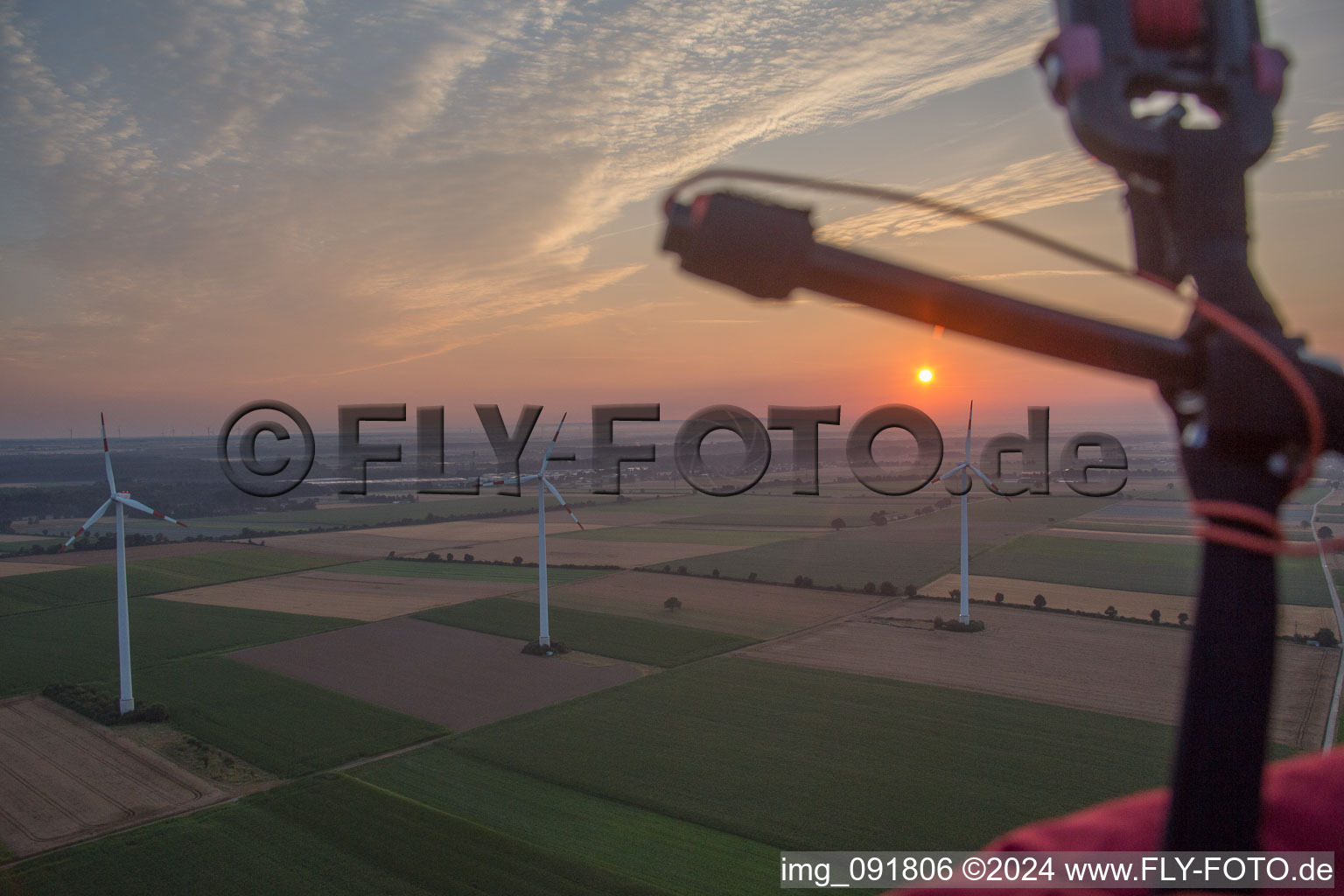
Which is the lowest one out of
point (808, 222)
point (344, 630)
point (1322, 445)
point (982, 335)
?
point (344, 630)

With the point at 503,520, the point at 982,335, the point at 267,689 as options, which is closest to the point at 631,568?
the point at 267,689

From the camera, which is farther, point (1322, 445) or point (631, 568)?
point (631, 568)

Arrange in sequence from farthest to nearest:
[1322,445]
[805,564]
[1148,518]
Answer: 1. [1148,518]
2. [805,564]
3. [1322,445]

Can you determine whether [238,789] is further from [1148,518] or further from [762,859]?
[1148,518]

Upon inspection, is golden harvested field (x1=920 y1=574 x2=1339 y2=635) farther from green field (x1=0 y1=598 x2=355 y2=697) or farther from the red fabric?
the red fabric

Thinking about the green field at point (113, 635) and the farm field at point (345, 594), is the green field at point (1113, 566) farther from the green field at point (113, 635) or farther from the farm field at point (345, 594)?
the green field at point (113, 635)

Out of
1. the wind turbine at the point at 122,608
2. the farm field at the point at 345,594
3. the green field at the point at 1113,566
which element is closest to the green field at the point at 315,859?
the wind turbine at the point at 122,608

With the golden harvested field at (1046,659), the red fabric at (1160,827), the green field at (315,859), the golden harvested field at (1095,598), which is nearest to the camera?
the red fabric at (1160,827)

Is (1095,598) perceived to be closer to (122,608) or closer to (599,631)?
(599,631)
